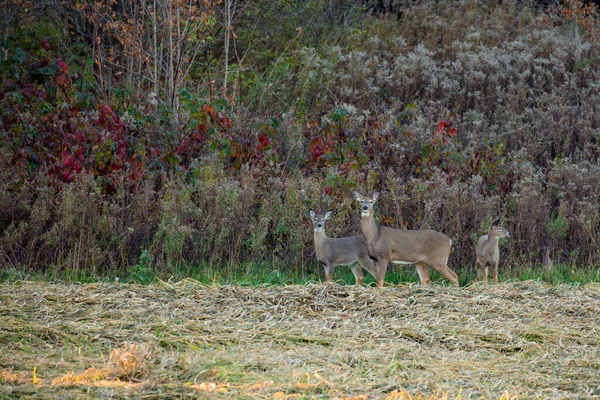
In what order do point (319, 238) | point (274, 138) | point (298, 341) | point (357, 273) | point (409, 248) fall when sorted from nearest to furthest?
point (298, 341)
point (409, 248)
point (319, 238)
point (357, 273)
point (274, 138)

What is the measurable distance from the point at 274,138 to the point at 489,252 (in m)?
3.69

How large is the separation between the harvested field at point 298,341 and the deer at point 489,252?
3.94ft

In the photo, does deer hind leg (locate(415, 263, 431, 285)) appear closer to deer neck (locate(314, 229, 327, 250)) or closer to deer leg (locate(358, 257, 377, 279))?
deer leg (locate(358, 257, 377, 279))

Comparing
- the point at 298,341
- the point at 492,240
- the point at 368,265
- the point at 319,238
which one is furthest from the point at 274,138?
the point at 298,341

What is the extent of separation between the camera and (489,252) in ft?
33.0

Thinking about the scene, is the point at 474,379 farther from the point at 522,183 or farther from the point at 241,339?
the point at 522,183

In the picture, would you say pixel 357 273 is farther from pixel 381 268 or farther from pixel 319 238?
pixel 319 238

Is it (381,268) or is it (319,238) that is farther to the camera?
(319,238)

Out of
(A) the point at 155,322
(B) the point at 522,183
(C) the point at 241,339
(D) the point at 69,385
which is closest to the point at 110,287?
(A) the point at 155,322

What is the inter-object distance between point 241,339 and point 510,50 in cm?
1183

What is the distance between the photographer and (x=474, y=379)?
18.7ft

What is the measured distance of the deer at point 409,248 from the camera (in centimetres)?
1002

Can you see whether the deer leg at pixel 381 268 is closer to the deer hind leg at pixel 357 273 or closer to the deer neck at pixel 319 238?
the deer hind leg at pixel 357 273

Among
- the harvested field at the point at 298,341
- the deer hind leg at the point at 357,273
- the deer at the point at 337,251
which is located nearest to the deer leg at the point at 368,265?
the deer at the point at 337,251
